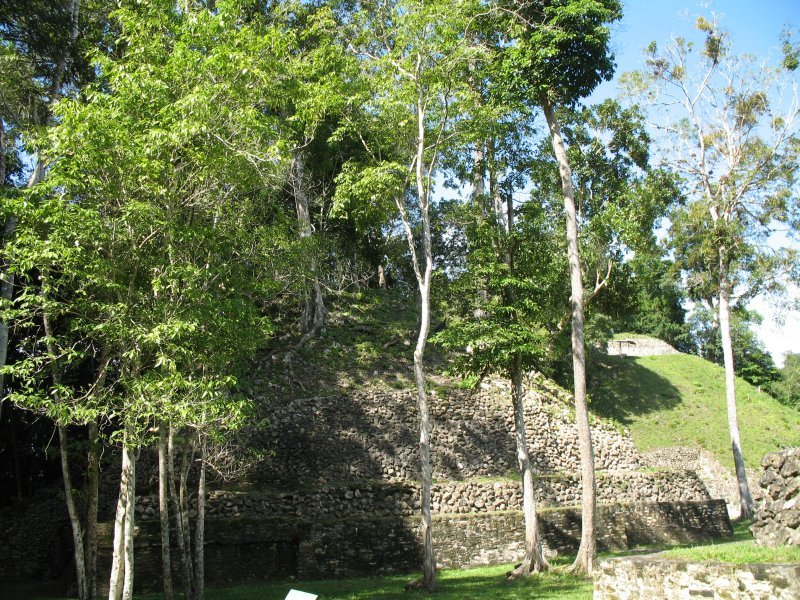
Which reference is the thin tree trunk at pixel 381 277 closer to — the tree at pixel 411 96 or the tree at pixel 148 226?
the tree at pixel 411 96

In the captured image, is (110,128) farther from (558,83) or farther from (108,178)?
(558,83)

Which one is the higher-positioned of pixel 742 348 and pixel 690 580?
pixel 742 348

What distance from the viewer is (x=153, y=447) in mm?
15117

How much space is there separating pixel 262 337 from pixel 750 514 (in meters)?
18.0

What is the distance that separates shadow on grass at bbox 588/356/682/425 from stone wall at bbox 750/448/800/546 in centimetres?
2148

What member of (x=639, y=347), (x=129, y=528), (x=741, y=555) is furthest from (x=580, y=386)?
(x=639, y=347)

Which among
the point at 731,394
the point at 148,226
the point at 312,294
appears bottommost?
the point at 731,394

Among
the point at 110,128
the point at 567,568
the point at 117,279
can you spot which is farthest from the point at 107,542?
the point at 567,568

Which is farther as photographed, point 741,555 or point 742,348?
point 742,348

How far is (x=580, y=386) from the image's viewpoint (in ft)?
41.2

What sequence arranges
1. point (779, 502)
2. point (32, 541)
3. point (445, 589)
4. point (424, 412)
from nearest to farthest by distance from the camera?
point (779, 502)
point (445, 589)
point (424, 412)
point (32, 541)

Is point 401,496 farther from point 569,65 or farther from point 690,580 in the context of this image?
point 569,65

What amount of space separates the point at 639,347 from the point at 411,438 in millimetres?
27603

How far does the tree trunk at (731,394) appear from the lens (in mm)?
19703
